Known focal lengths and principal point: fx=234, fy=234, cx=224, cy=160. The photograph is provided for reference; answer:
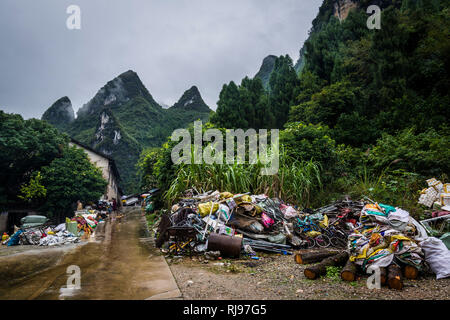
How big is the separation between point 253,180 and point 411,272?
4.28 metres

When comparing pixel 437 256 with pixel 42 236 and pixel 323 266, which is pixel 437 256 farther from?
pixel 42 236

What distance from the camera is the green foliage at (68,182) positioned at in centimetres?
1410

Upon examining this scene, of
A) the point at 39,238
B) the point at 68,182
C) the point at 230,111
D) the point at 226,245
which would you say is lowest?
the point at 39,238

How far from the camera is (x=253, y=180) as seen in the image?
22.3ft

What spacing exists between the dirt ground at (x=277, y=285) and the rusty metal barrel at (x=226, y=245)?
410 mm

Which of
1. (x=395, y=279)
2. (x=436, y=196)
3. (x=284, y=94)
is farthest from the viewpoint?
(x=284, y=94)

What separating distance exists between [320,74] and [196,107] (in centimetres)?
6588

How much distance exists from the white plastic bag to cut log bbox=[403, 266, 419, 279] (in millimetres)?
255

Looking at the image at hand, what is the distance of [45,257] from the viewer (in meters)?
4.68

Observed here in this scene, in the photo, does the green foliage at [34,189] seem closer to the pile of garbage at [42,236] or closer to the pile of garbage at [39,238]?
the pile of garbage at [42,236]

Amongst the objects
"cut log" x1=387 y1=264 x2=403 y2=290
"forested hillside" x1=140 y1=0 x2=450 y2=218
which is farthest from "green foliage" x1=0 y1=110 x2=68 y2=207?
"cut log" x1=387 y1=264 x2=403 y2=290

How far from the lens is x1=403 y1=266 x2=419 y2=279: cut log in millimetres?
2834

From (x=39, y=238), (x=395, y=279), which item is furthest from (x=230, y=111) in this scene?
(x=395, y=279)
